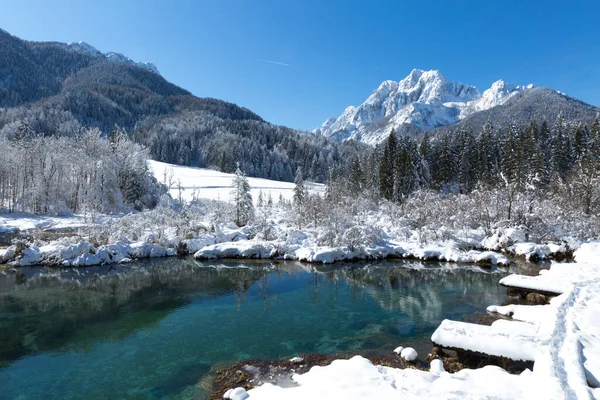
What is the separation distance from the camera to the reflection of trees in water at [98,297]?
14.2 metres

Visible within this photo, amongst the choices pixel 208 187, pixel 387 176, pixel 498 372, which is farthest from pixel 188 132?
pixel 498 372

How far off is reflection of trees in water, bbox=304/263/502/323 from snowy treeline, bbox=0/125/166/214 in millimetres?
40396

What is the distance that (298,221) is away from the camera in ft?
138

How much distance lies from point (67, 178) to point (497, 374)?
60.1 m

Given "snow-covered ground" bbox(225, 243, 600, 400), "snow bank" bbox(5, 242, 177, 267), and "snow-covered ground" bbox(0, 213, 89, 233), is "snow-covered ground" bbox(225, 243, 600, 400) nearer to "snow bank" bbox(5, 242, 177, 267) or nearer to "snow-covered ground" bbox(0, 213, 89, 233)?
"snow bank" bbox(5, 242, 177, 267)

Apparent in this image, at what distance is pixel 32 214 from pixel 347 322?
4997 centimetres

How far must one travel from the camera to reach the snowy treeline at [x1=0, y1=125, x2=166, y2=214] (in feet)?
155

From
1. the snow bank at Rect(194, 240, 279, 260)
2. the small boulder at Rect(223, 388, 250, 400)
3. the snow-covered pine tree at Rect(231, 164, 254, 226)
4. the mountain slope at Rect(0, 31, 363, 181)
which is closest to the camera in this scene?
the small boulder at Rect(223, 388, 250, 400)

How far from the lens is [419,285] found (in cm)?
2116

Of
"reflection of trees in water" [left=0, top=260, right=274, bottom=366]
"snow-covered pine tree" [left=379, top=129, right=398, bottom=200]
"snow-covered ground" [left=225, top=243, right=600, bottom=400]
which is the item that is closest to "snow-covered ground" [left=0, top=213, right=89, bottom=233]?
"reflection of trees in water" [left=0, top=260, right=274, bottom=366]

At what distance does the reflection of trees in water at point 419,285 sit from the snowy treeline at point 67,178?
4040cm

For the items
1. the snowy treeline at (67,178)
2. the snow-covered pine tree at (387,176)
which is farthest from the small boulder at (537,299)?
the snowy treeline at (67,178)

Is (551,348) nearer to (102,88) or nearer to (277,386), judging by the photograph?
(277,386)

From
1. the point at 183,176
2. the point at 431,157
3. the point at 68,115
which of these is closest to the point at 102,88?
the point at 68,115
